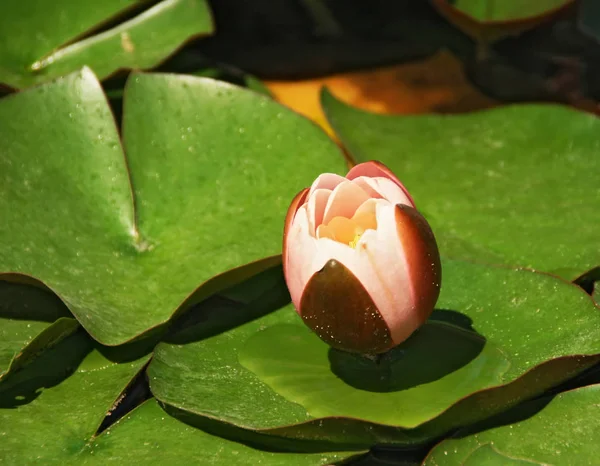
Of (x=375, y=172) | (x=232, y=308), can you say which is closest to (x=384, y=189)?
(x=375, y=172)

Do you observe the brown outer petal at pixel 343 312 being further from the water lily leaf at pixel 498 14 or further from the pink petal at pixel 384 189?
the water lily leaf at pixel 498 14

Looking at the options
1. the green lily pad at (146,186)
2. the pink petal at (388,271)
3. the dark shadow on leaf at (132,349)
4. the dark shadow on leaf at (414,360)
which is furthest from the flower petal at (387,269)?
the dark shadow on leaf at (132,349)

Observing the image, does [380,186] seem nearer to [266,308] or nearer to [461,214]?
[266,308]

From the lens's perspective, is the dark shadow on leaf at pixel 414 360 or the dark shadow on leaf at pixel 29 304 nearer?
the dark shadow on leaf at pixel 414 360

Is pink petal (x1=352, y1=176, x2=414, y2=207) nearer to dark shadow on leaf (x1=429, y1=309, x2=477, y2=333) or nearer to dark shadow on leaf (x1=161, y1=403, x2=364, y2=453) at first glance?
dark shadow on leaf (x1=429, y1=309, x2=477, y2=333)

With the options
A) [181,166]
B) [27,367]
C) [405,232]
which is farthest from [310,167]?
[27,367]

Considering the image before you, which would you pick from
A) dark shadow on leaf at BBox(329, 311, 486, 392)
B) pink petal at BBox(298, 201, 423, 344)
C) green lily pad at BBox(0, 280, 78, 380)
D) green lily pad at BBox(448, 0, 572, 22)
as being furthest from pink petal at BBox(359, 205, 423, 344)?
green lily pad at BBox(448, 0, 572, 22)

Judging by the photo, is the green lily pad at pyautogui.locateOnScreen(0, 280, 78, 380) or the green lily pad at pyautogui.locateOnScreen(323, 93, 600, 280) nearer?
the green lily pad at pyautogui.locateOnScreen(0, 280, 78, 380)
